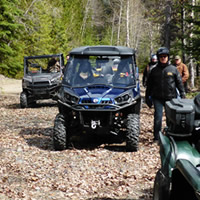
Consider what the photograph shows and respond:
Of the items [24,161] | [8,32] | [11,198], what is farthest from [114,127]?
[8,32]

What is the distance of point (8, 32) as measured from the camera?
20.1 meters

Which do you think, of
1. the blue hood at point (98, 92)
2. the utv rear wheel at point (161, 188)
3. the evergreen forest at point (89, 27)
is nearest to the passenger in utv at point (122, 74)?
the blue hood at point (98, 92)

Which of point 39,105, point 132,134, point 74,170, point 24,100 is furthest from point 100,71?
point 39,105

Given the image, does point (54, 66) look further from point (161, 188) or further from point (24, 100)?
point (161, 188)

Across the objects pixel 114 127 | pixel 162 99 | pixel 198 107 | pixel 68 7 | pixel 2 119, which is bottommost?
pixel 2 119

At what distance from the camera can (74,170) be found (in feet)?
22.5

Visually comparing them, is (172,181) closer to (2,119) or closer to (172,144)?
(172,144)

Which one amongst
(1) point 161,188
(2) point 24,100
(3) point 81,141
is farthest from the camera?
(2) point 24,100

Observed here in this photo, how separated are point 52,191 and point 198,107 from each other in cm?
301

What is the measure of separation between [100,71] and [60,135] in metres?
1.75

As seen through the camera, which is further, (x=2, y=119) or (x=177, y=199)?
(x=2, y=119)

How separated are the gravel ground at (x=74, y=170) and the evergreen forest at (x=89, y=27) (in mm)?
7830

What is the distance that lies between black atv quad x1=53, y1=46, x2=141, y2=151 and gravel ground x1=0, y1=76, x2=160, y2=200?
1.42ft

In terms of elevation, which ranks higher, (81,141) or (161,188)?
(161,188)
